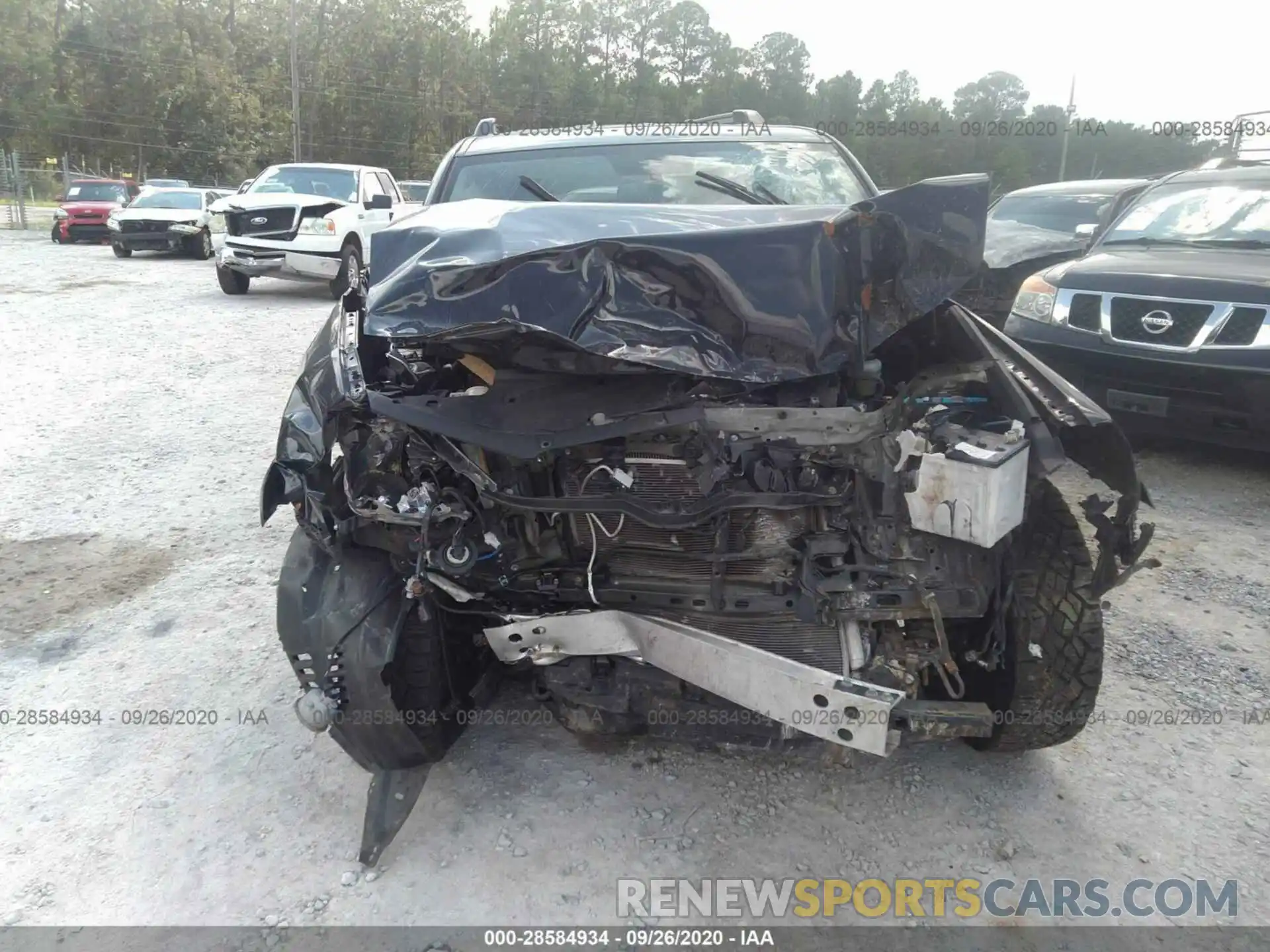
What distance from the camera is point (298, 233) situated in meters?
11.1

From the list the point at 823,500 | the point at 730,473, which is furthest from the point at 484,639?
the point at 823,500

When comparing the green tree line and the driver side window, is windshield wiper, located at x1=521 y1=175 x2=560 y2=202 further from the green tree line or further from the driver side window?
the green tree line

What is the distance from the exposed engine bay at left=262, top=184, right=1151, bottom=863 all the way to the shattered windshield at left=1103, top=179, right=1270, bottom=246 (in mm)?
4137

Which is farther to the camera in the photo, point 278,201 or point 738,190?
point 278,201

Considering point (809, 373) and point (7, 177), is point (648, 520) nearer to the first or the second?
point (809, 373)

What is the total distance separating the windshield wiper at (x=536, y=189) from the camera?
361 cm

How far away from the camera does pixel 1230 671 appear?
3211mm

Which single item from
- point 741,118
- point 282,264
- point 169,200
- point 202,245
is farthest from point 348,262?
point 169,200

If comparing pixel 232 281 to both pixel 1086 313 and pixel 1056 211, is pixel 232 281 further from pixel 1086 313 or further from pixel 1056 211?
pixel 1086 313

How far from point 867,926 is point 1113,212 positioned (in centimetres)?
678

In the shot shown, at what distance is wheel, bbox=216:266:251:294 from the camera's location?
460 inches

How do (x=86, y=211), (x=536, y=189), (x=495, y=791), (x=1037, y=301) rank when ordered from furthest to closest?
(x=86, y=211), (x=1037, y=301), (x=536, y=189), (x=495, y=791)

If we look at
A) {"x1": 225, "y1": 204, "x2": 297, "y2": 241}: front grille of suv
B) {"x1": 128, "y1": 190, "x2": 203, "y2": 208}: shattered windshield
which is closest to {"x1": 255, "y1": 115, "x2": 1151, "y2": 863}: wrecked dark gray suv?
{"x1": 225, "y1": 204, "x2": 297, "y2": 241}: front grille of suv

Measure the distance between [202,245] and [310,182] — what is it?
19.6 feet
